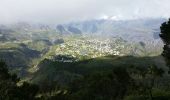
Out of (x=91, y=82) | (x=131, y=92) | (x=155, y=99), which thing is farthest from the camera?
(x=91, y=82)

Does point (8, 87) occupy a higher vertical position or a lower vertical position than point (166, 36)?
lower

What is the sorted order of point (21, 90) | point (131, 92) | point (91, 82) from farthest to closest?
1. point (91, 82)
2. point (131, 92)
3. point (21, 90)

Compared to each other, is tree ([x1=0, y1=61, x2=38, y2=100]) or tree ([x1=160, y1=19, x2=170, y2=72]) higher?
tree ([x1=160, y1=19, x2=170, y2=72])

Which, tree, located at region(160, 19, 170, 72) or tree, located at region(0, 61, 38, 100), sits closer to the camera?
tree, located at region(0, 61, 38, 100)

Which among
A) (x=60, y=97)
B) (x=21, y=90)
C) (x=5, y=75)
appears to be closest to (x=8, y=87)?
(x=5, y=75)

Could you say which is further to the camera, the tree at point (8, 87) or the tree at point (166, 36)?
the tree at point (166, 36)

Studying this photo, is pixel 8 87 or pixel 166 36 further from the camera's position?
pixel 8 87

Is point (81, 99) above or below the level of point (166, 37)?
below

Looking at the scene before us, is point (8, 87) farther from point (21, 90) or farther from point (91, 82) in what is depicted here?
point (91, 82)

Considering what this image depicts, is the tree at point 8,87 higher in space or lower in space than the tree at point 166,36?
lower

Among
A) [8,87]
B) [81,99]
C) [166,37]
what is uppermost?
[166,37]

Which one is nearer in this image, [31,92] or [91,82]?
[31,92]
